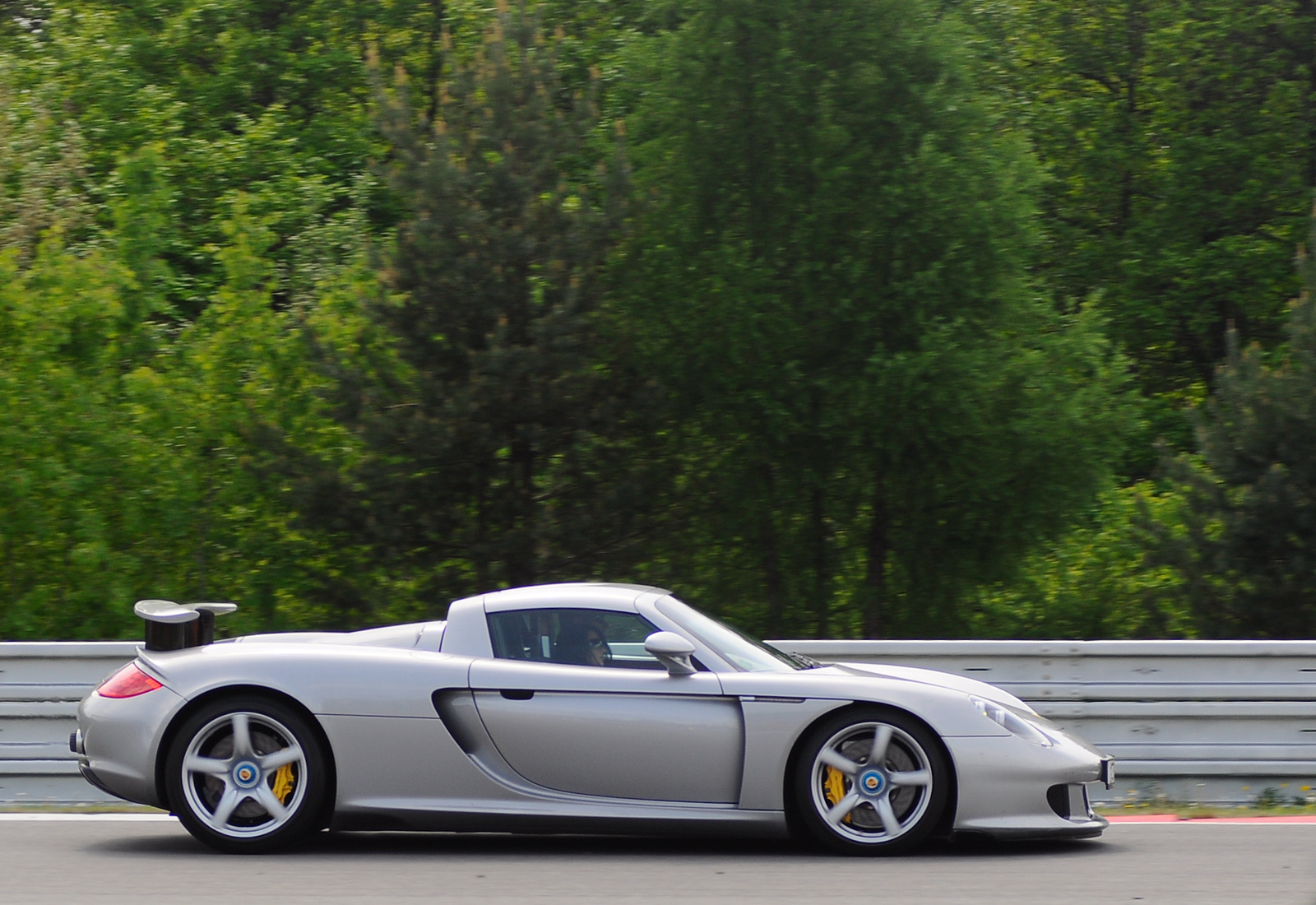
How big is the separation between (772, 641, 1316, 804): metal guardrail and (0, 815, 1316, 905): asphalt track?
1075 mm

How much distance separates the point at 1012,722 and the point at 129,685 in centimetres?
362

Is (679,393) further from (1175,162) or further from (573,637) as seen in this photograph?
(1175,162)

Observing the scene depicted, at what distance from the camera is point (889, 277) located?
1374 cm

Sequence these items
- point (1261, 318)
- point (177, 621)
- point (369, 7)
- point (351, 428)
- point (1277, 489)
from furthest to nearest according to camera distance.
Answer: point (369, 7) → point (1261, 318) → point (351, 428) → point (1277, 489) → point (177, 621)

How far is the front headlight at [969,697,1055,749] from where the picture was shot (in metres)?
6.16

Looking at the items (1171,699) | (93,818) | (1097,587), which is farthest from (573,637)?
(1097,587)

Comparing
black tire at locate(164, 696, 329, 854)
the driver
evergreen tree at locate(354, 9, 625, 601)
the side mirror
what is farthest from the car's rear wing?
evergreen tree at locate(354, 9, 625, 601)

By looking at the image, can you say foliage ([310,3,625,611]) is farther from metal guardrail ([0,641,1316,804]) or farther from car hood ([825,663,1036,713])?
car hood ([825,663,1036,713])

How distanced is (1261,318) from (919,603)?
10144 mm

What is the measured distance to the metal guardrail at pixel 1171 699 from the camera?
26.4 feet

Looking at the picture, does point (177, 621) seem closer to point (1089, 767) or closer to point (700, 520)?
point (1089, 767)

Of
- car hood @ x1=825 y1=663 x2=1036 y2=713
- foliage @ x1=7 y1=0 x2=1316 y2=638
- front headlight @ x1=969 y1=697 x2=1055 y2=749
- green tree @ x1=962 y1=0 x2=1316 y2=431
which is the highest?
green tree @ x1=962 y1=0 x2=1316 y2=431

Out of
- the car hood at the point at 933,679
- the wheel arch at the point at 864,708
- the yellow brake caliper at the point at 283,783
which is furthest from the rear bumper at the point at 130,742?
the car hood at the point at 933,679

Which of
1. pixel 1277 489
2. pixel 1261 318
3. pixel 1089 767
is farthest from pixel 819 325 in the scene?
pixel 1261 318
